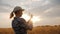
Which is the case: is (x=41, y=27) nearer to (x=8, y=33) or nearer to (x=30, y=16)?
(x=8, y=33)

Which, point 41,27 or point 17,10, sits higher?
point 17,10

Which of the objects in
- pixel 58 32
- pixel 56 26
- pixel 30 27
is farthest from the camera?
pixel 56 26

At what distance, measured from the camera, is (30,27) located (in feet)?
15.1

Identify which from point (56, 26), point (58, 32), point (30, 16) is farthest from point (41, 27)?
point (30, 16)

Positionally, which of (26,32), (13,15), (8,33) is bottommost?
(8,33)

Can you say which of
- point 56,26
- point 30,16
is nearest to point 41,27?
point 56,26

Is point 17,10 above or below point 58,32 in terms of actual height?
above

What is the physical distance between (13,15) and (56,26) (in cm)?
997

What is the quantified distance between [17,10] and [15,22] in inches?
9.3

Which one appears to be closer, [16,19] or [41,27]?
[16,19]

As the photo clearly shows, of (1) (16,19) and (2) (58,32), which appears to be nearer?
(1) (16,19)

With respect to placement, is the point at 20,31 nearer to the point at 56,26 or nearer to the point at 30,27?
the point at 30,27

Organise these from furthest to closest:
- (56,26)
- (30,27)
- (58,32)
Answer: (56,26) → (58,32) → (30,27)

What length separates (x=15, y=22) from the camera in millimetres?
4719
